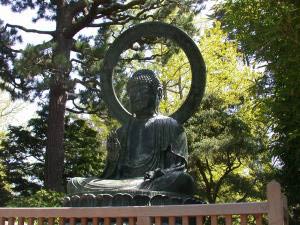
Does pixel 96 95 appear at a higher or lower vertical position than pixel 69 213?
higher

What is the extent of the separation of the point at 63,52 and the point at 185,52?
4.86 metres

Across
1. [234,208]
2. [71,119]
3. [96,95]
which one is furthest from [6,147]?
[234,208]

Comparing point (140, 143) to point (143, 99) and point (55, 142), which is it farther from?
point (55, 142)

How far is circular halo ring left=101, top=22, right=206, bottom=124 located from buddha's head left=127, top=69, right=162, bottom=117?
317mm

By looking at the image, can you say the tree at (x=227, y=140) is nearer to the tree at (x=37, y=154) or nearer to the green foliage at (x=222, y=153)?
the green foliage at (x=222, y=153)

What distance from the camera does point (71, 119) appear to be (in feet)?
43.4

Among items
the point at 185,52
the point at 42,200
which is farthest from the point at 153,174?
the point at 42,200

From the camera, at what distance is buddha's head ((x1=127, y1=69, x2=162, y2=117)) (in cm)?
599

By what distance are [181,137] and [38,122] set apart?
24.4 ft

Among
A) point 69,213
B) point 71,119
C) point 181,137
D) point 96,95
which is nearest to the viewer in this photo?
point 69,213

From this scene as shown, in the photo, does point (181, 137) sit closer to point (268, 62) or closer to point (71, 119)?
point (268, 62)

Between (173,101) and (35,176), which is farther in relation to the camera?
(173,101)

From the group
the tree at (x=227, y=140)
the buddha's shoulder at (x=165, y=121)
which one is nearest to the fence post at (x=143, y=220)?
the buddha's shoulder at (x=165, y=121)

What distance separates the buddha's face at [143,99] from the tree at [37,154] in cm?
608
